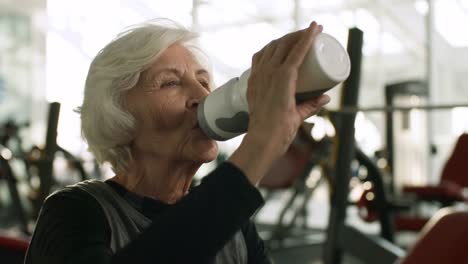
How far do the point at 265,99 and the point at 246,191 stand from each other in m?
0.09

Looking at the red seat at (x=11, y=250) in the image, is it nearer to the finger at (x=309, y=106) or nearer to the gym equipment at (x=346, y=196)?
the finger at (x=309, y=106)

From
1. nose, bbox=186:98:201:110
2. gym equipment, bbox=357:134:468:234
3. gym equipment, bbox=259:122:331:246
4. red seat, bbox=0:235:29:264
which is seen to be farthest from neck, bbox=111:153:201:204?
gym equipment, bbox=259:122:331:246

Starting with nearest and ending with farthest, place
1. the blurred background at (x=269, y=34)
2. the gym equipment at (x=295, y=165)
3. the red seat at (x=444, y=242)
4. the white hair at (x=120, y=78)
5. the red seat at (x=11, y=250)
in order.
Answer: the red seat at (x=444, y=242), the white hair at (x=120, y=78), the red seat at (x=11, y=250), the gym equipment at (x=295, y=165), the blurred background at (x=269, y=34)

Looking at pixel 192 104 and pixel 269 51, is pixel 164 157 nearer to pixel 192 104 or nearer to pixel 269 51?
pixel 192 104

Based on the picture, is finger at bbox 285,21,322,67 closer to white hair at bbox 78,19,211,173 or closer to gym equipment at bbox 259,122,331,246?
white hair at bbox 78,19,211,173

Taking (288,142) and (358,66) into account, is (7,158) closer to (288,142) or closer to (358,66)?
(358,66)

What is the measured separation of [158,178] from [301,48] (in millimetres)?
466

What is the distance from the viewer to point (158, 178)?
0.90 metres

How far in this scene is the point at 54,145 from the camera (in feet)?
6.58

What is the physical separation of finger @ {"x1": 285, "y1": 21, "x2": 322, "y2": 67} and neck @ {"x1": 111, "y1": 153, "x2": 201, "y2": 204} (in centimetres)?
41

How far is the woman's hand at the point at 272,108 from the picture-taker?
506mm

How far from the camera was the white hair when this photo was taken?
2.79ft

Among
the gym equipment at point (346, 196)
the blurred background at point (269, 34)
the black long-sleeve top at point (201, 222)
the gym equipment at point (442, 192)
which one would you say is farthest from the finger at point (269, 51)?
the blurred background at point (269, 34)

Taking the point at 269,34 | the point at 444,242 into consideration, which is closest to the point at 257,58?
the point at 444,242
